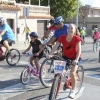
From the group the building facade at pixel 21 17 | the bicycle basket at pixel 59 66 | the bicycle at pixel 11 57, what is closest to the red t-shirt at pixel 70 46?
the bicycle basket at pixel 59 66

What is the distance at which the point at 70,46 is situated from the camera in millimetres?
5473

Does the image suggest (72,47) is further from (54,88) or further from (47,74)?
(47,74)

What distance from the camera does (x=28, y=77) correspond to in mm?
7086

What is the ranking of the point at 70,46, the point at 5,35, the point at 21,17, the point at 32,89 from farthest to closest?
the point at 21,17, the point at 5,35, the point at 32,89, the point at 70,46

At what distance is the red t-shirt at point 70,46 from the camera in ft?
17.7

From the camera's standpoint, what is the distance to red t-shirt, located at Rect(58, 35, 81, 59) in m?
5.41

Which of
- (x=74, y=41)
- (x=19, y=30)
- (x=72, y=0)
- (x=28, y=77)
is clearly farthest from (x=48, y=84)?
(x=72, y=0)

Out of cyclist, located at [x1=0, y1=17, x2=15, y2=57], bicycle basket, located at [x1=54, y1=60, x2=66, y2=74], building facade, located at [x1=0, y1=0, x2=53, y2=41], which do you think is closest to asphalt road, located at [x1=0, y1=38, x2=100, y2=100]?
bicycle basket, located at [x1=54, y1=60, x2=66, y2=74]

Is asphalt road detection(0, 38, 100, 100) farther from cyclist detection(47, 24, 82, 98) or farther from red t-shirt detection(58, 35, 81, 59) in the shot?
red t-shirt detection(58, 35, 81, 59)

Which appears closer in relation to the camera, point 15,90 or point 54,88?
point 54,88

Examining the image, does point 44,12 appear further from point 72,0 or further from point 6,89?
point 6,89

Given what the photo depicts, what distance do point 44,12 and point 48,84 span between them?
24435 millimetres

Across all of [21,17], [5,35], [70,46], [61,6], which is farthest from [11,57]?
[61,6]

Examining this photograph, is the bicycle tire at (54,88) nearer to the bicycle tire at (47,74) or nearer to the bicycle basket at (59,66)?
the bicycle basket at (59,66)
